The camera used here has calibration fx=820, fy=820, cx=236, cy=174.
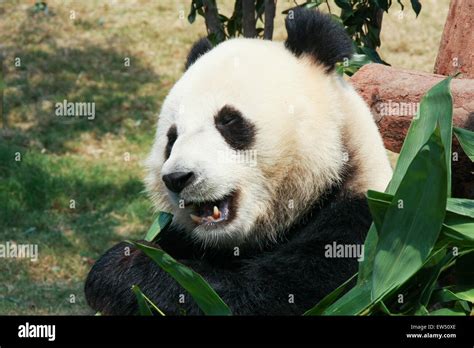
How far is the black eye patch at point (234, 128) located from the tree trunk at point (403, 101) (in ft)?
3.49

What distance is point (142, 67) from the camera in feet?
33.5

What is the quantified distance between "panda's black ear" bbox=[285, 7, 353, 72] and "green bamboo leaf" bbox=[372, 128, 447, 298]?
1008 mm

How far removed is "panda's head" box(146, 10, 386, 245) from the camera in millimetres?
3172

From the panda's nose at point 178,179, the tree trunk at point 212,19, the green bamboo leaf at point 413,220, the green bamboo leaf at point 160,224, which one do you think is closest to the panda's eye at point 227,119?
the panda's nose at point 178,179

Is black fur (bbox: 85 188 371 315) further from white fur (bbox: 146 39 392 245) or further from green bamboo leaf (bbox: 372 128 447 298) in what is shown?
green bamboo leaf (bbox: 372 128 447 298)

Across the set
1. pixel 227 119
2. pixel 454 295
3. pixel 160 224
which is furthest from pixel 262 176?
pixel 454 295

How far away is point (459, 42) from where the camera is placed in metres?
4.59

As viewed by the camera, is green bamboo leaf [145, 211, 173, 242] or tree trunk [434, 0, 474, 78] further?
tree trunk [434, 0, 474, 78]

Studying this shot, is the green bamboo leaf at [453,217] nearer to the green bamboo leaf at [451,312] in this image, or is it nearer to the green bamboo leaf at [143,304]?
the green bamboo leaf at [451,312]

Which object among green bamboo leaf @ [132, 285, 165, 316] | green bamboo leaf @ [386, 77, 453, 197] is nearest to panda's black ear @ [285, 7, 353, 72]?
green bamboo leaf @ [386, 77, 453, 197]

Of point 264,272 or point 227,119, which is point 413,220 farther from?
point 227,119

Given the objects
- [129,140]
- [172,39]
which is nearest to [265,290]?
[129,140]

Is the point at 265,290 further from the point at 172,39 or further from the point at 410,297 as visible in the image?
the point at 172,39

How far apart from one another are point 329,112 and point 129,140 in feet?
18.9
